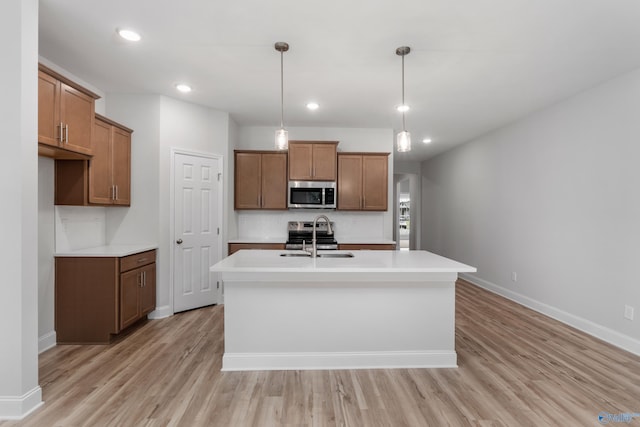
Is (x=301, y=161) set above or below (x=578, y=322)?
above

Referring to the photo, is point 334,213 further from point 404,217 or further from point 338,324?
point 404,217

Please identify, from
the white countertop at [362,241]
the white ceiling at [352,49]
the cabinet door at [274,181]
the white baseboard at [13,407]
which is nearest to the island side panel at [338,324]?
the white baseboard at [13,407]

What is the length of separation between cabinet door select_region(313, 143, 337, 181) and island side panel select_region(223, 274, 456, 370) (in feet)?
8.23

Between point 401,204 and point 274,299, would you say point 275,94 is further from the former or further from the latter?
point 401,204

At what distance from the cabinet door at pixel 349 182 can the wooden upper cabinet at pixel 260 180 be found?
0.86m

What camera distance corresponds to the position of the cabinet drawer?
3152 mm

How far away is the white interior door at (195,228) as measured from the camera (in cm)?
400

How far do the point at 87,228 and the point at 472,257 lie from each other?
5.84 metres

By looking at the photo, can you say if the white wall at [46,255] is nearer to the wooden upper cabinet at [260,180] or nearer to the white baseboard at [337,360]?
the white baseboard at [337,360]

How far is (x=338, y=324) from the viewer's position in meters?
2.61

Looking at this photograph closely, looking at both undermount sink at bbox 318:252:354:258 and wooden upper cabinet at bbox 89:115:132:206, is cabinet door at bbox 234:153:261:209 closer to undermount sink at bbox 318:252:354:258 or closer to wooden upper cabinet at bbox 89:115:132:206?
wooden upper cabinet at bbox 89:115:132:206

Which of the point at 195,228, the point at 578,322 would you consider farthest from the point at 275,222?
the point at 578,322

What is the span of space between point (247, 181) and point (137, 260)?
1.96 metres

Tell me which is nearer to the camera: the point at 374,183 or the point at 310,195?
the point at 310,195
